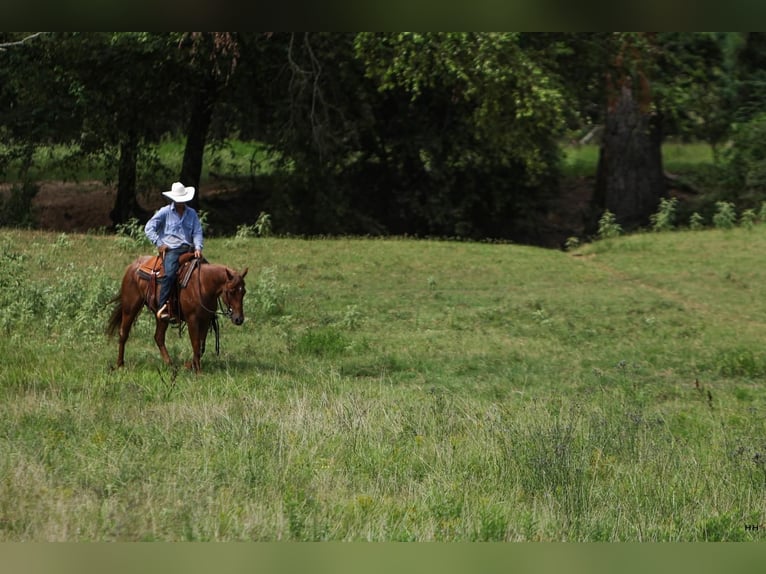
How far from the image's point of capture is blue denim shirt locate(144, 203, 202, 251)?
514 inches

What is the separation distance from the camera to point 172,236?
1309 centimetres

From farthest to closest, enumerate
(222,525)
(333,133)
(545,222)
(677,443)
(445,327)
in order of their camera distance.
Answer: (545,222) → (333,133) → (445,327) → (677,443) → (222,525)

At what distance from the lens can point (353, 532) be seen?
7117 millimetres

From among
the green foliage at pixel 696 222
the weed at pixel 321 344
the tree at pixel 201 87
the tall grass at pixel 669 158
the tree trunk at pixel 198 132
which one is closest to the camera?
the weed at pixel 321 344

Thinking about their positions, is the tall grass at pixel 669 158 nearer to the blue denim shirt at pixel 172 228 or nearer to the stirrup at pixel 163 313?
the blue denim shirt at pixel 172 228

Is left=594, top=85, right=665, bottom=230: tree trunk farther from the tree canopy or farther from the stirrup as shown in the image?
the stirrup

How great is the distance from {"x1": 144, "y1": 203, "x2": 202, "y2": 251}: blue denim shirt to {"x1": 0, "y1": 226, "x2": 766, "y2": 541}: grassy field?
1539 mm

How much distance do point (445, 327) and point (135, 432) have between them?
9782 millimetres

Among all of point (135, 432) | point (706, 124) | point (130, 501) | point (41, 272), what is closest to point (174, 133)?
point (41, 272)

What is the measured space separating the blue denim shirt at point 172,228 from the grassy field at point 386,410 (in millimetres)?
1539

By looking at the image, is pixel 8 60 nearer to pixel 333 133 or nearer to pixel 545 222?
pixel 333 133

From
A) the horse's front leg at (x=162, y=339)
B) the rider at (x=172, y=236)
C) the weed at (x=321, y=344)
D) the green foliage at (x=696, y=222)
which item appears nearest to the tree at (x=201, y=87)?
the weed at (x=321, y=344)

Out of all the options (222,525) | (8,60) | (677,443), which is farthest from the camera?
(8,60)

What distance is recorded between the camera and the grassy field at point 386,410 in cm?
757
